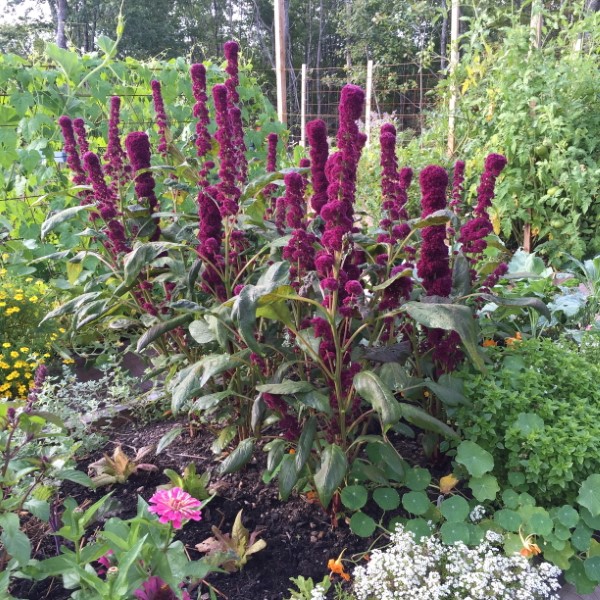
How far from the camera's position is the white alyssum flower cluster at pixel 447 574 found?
134 centimetres

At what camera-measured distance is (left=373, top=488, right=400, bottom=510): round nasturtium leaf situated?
5.19 ft

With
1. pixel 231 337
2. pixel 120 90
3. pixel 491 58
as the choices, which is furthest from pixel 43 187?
pixel 491 58

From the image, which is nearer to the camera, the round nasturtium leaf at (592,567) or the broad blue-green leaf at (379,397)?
the broad blue-green leaf at (379,397)

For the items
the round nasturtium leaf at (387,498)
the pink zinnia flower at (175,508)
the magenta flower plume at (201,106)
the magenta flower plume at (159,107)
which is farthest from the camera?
the magenta flower plume at (159,107)

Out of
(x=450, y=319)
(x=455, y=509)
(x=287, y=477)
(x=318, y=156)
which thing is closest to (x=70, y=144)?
(x=318, y=156)

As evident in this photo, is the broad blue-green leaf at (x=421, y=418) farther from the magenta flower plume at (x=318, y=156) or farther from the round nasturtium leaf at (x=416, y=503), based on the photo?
the magenta flower plume at (x=318, y=156)

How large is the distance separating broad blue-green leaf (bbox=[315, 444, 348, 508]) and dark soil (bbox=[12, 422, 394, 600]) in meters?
0.25

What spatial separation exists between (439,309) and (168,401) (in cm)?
136

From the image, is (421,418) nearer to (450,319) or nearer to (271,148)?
(450,319)

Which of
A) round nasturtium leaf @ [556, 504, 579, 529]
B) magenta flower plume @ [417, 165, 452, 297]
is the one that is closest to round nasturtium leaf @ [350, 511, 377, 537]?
round nasturtium leaf @ [556, 504, 579, 529]

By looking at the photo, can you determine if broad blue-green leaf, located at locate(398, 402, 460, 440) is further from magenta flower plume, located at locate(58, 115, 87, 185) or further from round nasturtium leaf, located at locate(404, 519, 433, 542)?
magenta flower plume, located at locate(58, 115, 87, 185)

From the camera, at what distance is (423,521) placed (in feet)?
5.05

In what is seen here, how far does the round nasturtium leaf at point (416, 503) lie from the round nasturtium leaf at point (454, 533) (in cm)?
7

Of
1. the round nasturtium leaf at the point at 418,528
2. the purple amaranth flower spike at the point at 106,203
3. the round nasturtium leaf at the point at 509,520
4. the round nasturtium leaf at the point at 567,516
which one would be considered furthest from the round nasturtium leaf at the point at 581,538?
the purple amaranth flower spike at the point at 106,203
